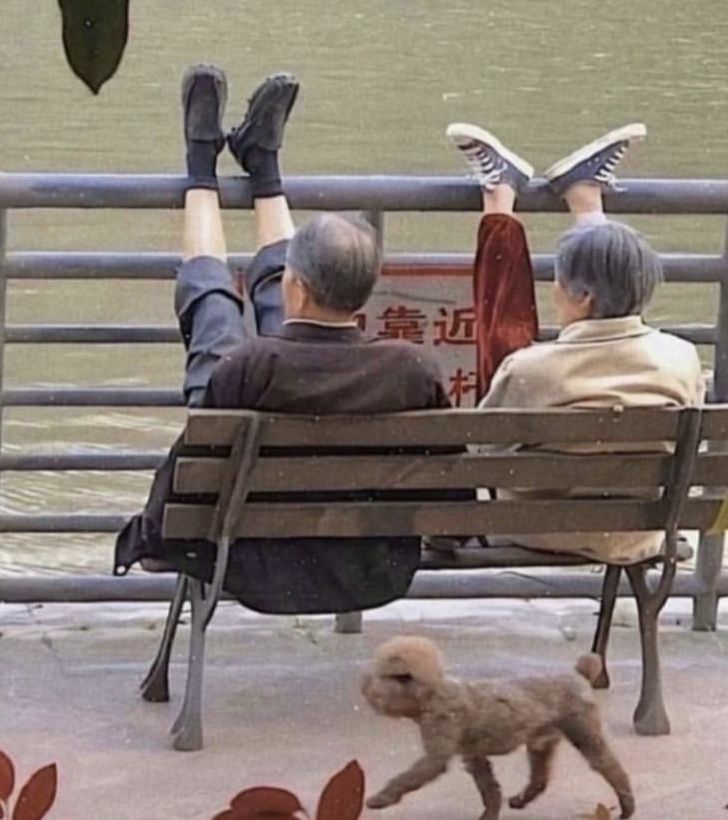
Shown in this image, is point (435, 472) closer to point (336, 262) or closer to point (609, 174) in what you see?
point (336, 262)

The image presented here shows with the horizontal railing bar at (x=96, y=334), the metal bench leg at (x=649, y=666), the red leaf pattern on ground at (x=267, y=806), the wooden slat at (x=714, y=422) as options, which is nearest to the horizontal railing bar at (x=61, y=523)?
the horizontal railing bar at (x=96, y=334)

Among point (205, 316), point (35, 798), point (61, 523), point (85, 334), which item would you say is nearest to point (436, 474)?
point (205, 316)

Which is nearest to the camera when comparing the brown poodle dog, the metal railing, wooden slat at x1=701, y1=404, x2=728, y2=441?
the brown poodle dog

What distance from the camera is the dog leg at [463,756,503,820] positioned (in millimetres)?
3104

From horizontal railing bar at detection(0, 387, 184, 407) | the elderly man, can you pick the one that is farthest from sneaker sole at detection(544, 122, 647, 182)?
horizontal railing bar at detection(0, 387, 184, 407)

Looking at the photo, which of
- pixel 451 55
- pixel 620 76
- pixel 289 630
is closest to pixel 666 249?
pixel 289 630

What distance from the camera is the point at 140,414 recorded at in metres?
6.48

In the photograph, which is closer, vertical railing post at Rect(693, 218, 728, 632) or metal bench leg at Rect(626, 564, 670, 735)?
metal bench leg at Rect(626, 564, 670, 735)

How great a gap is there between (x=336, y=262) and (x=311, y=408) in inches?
10.5

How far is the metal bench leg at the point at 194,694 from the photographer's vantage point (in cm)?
349

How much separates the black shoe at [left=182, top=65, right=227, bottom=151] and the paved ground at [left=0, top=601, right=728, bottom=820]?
93 centimetres

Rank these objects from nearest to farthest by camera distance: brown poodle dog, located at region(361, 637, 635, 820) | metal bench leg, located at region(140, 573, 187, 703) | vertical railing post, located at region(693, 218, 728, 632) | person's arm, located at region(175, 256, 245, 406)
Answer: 1. brown poodle dog, located at region(361, 637, 635, 820)
2. person's arm, located at region(175, 256, 245, 406)
3. metal bench leg, located at region(140, 573, 187, 703)
4. vertical railing post, located at region(693, 218, 728, 632)

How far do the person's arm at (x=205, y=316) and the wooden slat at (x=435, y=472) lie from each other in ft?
1.10

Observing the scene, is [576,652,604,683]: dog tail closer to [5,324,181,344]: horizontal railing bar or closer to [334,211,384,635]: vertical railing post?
[334,211,384,635]: vertical railing post
